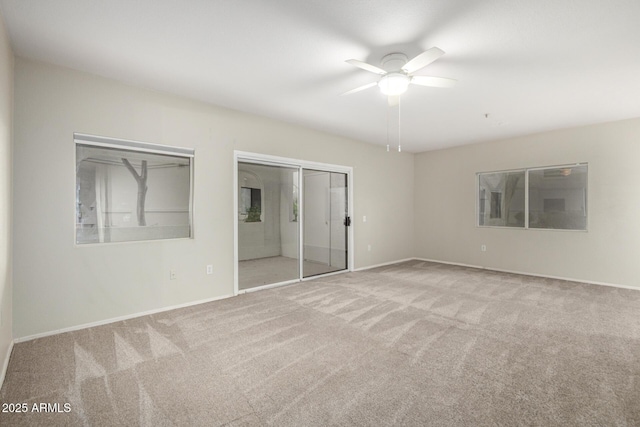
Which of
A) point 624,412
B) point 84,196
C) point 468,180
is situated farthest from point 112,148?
point 468,180

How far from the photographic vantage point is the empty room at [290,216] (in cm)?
199

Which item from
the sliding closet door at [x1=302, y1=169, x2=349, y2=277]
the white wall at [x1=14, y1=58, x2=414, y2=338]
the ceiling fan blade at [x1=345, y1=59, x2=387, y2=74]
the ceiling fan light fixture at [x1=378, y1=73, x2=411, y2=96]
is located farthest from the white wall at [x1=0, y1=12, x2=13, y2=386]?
the sliding closet door at [x1=302, y1=169, x2=349, y2=277]

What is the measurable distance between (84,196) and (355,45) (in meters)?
3.08

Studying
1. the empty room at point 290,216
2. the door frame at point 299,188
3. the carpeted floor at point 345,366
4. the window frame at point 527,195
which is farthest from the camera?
the window frame at point 527,195

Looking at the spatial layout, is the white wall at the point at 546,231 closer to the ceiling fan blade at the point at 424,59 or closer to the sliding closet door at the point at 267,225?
the sliding closet door at the point at 267,225

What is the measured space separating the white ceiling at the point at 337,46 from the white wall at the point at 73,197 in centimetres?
25

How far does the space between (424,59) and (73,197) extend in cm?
351

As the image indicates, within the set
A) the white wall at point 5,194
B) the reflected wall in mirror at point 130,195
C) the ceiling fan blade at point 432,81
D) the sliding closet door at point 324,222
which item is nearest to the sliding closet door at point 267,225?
the sliding closet door at point 324,222

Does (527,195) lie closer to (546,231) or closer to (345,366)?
(546,231)

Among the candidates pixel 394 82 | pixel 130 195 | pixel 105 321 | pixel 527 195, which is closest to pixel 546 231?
pixel 527 195

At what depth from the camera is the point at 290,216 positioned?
4820 millimetres

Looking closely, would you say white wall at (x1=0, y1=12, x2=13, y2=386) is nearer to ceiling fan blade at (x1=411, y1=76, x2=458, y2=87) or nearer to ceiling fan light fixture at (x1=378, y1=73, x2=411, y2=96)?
ceiling fan light fixture at (x1=378, y1=73, x2=411, y2=96)

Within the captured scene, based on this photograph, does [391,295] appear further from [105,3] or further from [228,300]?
[105,3]

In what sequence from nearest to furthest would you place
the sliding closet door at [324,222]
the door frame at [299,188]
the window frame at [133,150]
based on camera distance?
the window frame at [133,150] < the door frame at [299,188] < the sliding closet door at [324,222]
